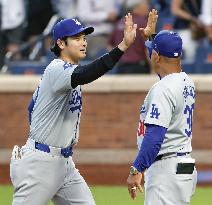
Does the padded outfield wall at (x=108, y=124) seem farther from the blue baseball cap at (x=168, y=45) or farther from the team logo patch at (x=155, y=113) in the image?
the team logo patch at (x=155, y=113)

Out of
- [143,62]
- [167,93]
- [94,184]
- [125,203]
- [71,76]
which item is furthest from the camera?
[143,62]

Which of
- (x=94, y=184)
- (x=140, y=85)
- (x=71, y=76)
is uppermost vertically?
(x=71, y=76)

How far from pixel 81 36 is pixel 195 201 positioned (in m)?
4.11

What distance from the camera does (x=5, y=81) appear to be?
1254cm

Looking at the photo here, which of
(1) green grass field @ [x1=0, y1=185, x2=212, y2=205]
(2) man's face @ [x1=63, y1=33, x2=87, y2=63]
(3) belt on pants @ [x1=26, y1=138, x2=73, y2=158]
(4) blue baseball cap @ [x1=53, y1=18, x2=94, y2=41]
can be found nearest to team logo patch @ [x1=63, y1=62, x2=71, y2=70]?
(2) man's face @ [x1=63, y1=33, x2=87, y2=63]

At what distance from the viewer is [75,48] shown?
680 cm

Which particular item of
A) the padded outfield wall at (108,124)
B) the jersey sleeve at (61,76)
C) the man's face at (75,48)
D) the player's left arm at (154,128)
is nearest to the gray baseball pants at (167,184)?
the player's left arm at (154,128)

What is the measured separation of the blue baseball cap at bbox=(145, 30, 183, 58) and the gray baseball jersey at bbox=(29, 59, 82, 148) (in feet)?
2.71

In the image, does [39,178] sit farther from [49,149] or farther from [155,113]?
[155,113]

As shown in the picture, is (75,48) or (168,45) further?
(75,48)

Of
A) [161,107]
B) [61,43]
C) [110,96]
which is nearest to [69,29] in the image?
[61,43]

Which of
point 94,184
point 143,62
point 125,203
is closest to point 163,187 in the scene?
point 125,203

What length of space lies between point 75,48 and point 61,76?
0.31 meters

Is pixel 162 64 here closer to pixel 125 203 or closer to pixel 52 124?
pixel 52 124
